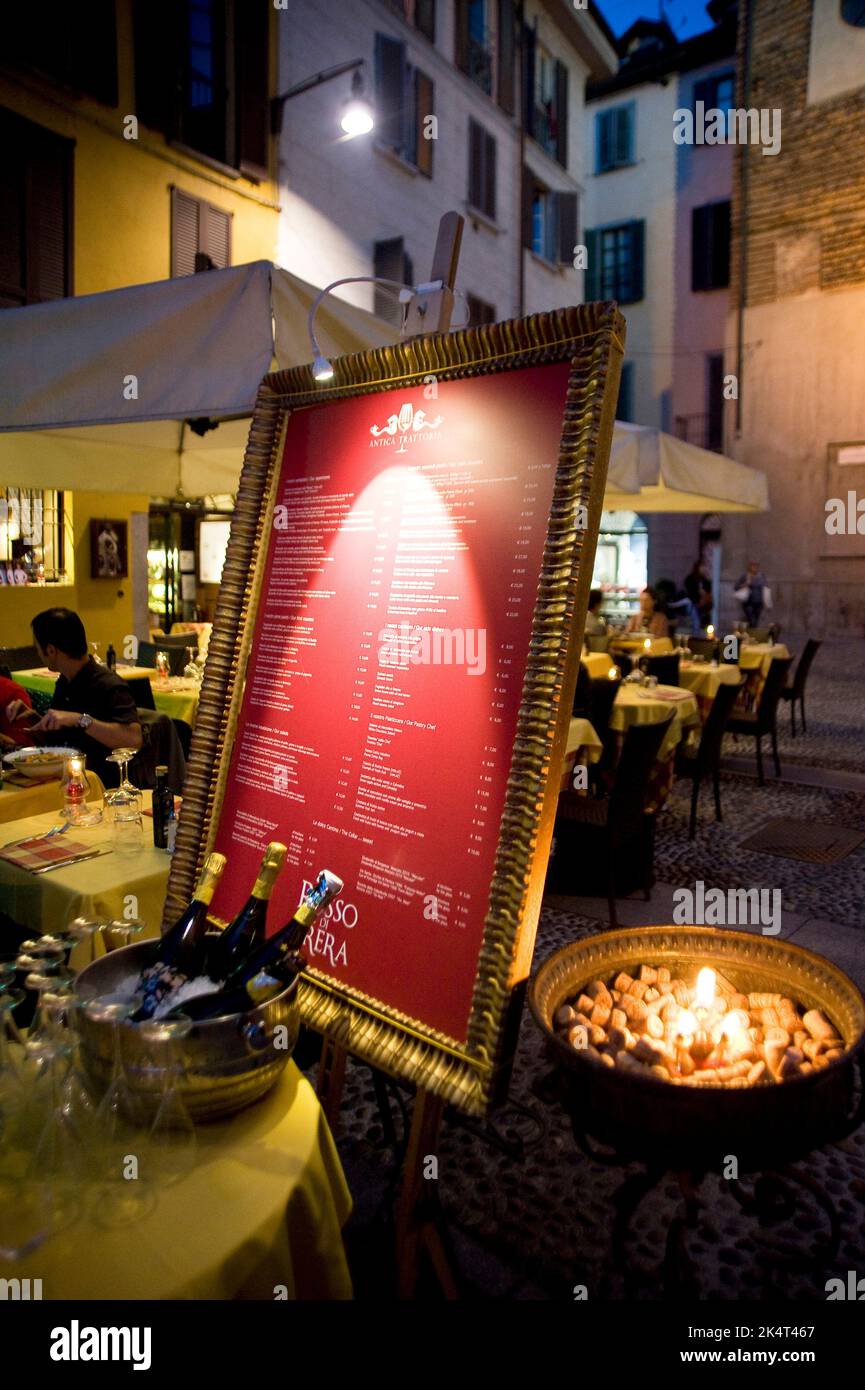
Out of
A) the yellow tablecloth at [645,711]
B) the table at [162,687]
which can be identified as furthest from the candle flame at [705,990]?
the table at [162,687]

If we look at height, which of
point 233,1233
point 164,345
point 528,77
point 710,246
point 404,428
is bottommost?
point 233,1233

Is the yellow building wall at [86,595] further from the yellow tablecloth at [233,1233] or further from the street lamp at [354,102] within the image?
the yellow tablecloth at [233,1233]

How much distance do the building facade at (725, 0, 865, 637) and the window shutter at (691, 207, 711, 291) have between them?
16.9 ft

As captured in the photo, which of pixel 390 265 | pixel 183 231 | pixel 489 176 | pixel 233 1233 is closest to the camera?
pixel 233 1233

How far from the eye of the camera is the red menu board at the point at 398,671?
1.66 m

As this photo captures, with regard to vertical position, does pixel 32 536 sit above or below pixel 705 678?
above

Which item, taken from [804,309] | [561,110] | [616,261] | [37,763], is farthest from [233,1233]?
[616,261]

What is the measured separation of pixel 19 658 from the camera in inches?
319

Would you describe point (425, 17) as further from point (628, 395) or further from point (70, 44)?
point (628, 395)

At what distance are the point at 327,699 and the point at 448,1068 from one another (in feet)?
2.73

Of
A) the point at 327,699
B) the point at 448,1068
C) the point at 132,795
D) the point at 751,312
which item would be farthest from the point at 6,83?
the point at 751,312

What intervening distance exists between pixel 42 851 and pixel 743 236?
62.8 ft

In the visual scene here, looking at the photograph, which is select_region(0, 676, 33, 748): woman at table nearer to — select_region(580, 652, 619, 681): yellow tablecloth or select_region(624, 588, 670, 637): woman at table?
select_region(580, 652, 619, 681): yellow tablecloth

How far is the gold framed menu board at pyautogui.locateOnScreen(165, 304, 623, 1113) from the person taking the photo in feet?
5.13
